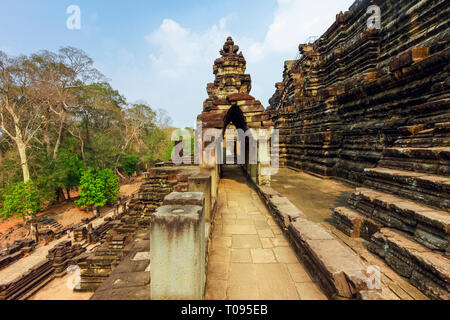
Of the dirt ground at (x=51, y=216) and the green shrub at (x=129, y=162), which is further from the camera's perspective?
the green shrub at (x=129, y=162)

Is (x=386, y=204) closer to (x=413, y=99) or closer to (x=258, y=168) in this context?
(x=258, y=168)

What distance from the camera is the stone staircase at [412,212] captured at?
2.02m

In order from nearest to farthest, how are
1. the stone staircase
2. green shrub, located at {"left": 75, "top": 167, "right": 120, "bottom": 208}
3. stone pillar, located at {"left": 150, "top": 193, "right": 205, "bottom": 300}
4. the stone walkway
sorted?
stone pillar, located at {"left": 150, "top": 193, "right": 205, "bottom": 300} → the stone staircase → the stone walkway → green shrub, located at {"left": 75, "top": 167, "right": 120, "bottom": 208}

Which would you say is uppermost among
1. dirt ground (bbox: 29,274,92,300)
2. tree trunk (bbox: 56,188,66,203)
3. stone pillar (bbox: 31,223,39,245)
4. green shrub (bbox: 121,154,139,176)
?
green shrub (bbox: 121,154,139,176)

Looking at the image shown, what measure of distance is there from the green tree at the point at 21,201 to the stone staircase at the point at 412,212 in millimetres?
22094

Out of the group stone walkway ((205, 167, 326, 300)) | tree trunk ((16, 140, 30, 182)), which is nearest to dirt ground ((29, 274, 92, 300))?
stone walkway ((205, 167, 326, 300))

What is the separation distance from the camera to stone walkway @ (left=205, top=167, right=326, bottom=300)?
86.5 inches

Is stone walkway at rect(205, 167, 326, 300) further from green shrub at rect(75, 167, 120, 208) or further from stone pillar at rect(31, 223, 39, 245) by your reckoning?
green shrub at rect(75, 167, 120, 208)

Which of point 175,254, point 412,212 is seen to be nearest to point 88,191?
point 175,254

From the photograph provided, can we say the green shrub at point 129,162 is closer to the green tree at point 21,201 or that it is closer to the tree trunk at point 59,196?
the tree trunk at point 59,196

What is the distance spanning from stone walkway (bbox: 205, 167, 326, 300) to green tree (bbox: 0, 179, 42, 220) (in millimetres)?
19527

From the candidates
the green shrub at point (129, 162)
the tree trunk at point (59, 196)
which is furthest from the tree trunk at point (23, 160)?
the green shrub at point (129, 162)

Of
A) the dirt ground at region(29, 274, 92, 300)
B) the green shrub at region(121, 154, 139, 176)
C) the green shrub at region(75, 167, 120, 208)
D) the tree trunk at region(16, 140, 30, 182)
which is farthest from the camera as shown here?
the green shrub at region(121, 154, 139, 176)
